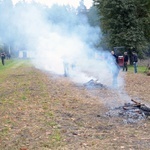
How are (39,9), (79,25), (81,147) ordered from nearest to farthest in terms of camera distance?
(81,147) < (39,9) < (79,25)

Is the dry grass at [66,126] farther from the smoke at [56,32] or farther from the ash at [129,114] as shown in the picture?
the smoke at [56,32]

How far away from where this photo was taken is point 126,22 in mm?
43812

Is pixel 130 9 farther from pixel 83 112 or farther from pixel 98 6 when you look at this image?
pixel 83 112

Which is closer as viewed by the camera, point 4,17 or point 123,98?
point 123,98

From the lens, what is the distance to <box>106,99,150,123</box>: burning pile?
10036mm

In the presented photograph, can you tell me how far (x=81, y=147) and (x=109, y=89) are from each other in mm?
10247

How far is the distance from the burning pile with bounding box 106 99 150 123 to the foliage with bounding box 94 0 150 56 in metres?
32.8

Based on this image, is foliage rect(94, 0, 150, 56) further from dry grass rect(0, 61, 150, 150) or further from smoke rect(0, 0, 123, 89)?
dry grass rect(0, 61, 150, 150)

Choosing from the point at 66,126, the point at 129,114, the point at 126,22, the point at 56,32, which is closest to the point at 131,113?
the point at 129,114

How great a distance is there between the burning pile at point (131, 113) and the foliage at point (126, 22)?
107 ft

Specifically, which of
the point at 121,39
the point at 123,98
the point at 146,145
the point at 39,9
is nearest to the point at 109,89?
the point at 123,98

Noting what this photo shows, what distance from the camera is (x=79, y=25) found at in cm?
2348

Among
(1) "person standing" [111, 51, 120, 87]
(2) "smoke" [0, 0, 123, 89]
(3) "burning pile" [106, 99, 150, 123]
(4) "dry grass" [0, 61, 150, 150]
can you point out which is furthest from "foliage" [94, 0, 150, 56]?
(3) "burning pile" [106, 99, 150, 123]

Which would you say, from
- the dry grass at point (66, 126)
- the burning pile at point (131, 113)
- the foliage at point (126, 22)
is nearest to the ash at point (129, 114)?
the burning pile at point (131, 113)
